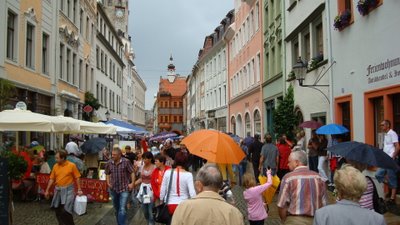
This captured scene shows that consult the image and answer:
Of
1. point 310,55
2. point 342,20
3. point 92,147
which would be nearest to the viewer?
point 342,20

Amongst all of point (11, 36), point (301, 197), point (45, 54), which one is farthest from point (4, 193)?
point (45, 54)

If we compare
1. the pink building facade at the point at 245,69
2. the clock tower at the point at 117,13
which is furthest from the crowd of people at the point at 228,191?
the clock tower at the point at 117,13

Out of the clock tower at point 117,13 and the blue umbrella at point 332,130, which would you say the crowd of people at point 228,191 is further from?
the clock tower at point 117,13

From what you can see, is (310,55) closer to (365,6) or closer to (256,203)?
(365,6)

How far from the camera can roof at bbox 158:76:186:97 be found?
13338 centimetres

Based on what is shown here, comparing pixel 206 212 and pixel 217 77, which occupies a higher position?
pixel 217 77

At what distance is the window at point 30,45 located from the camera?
21.0 meters

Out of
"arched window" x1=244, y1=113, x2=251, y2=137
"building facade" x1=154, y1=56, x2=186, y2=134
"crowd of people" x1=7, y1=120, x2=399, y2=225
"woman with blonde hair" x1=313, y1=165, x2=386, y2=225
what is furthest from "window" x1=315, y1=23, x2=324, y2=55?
"building facade" x1=154, y1=56, x2=186, y2=134

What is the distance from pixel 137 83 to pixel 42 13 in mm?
64116

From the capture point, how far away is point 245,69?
34.9 meters

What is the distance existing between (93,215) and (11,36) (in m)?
10.5

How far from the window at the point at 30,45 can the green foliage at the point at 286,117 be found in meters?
10.9

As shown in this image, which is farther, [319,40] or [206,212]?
[319,40]

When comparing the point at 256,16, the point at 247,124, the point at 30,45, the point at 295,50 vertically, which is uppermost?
the point at 256,16
